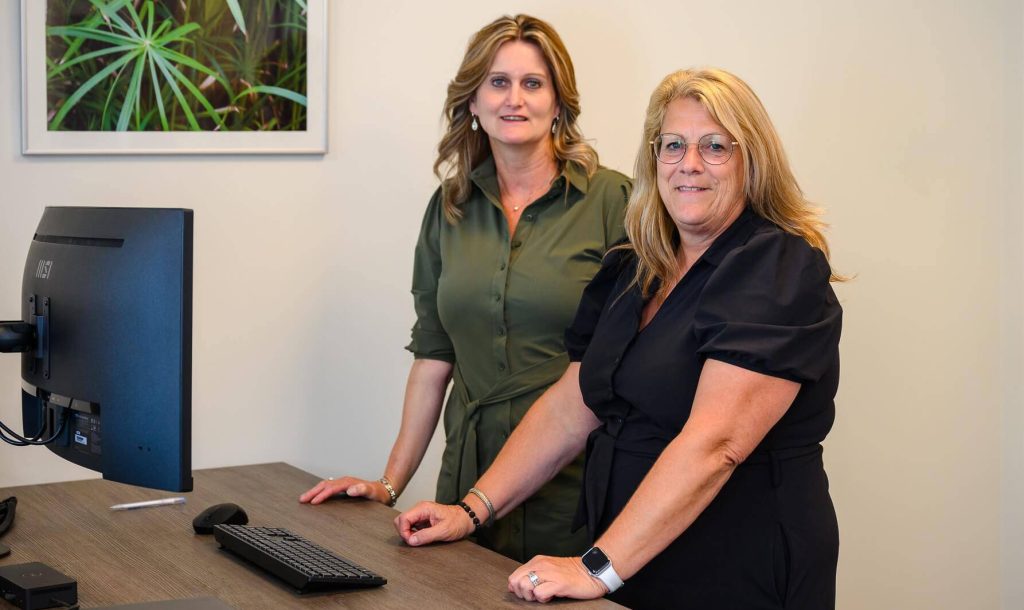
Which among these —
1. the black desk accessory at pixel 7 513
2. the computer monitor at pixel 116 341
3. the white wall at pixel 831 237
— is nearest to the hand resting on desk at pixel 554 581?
the computer monitor at pixel 116 341

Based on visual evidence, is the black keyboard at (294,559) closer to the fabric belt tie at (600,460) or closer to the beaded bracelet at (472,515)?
the beaded bracelet at (472,515)

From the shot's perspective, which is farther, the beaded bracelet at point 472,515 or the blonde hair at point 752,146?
the beaded bracelet at point 472,515

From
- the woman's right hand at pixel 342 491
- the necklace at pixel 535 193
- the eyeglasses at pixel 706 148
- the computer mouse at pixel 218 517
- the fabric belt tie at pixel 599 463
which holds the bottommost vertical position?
the woman's right hand at pixel 342 491

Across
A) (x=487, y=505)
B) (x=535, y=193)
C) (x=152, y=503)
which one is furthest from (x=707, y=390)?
(x=152, y=503)

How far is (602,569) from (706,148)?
796 millimetres

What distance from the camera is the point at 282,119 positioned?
3.21 metres

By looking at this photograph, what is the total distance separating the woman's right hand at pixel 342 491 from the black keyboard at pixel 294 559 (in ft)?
1.10

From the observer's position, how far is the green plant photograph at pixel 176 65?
9.75 ft

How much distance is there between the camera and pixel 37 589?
1.69 meters

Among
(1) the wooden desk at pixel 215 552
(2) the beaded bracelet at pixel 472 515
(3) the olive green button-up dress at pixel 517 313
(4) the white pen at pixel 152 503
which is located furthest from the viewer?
(3) the olive green button-up dress at pixel 517 313

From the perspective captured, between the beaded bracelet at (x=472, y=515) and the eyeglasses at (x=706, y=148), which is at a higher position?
the eyeglasses at (x=706, y=148)

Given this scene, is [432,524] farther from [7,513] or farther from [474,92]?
[474,92]

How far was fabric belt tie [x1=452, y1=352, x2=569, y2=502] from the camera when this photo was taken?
8.45 ft

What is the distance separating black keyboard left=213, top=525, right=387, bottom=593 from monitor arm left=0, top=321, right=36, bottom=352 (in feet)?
1.55
